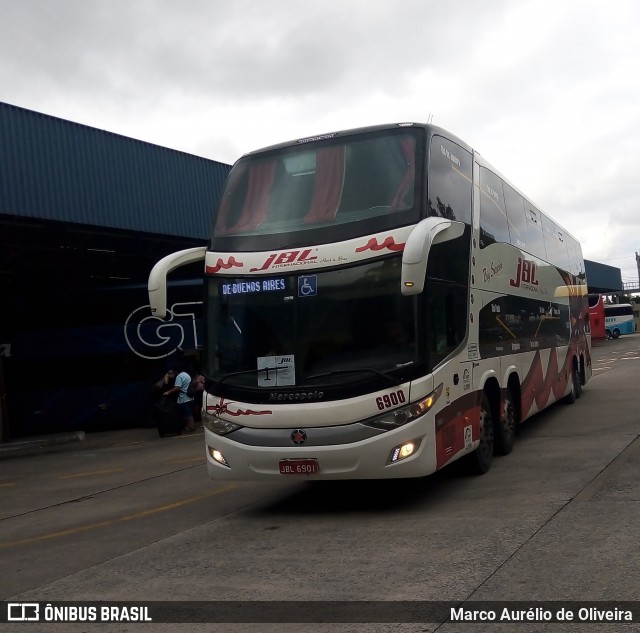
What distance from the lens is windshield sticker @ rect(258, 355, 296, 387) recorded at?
7891 millimetres

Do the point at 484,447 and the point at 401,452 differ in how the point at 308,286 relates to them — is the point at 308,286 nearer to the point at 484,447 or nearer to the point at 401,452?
the point at 401,452

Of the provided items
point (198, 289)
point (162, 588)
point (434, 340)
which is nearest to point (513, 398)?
point (434, 340)

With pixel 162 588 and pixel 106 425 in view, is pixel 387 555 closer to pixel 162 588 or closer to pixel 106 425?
pixel 162 588

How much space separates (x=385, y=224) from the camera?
795 cm

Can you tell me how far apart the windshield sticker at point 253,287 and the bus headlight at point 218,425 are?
4.19ft

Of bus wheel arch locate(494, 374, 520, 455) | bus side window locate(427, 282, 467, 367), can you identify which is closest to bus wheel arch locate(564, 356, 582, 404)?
bus wheel arch locate(494, 374, 520, 455)

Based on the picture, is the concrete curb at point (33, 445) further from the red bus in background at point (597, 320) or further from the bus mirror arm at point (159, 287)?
the red bus in background at point (597, 320)

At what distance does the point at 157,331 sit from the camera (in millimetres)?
21875

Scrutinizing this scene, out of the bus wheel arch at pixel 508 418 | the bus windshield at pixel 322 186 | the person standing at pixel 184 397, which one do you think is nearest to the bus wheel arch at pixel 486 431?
the bus wheel arch at pixel 508 418

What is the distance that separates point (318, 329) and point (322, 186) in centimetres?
156

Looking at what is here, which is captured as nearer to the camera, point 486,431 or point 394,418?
point 394,418

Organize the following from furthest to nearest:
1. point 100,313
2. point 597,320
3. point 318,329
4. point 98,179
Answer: point 597,320, point 100,313, point 98,179, point 318,329

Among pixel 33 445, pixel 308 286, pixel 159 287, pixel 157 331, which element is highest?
pixel 159 287

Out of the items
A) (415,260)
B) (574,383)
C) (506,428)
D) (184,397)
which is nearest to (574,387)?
(574,383)
